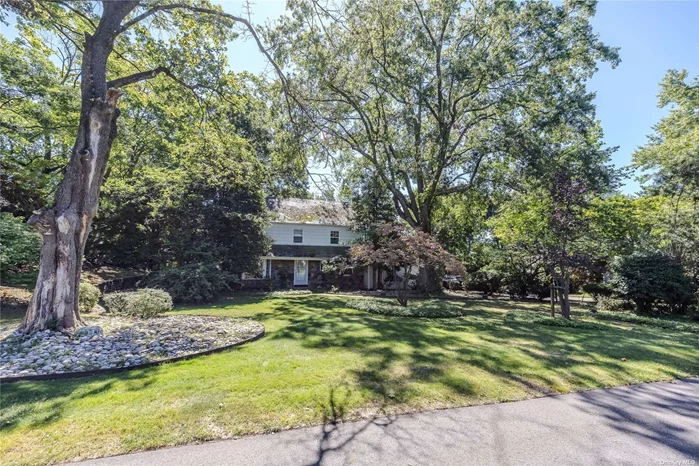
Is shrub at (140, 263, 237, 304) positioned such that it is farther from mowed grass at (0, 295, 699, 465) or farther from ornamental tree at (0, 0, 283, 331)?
mowed grass at (0, 295, 699, 465)

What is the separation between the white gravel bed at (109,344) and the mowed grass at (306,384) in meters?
0.62

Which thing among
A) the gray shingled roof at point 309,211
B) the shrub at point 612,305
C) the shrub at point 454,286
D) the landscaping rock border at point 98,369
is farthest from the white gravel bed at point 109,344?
the shrub at point 454,286

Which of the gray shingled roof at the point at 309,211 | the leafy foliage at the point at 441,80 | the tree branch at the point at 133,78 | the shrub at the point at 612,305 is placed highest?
the leafy foliage at the point at 441,80

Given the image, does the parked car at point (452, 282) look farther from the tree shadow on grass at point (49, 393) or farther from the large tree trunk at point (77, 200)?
the tree shadow on grass at point (49, 393)

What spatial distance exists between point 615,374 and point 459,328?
14.3 feet

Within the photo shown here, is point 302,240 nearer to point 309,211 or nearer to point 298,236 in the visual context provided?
point 298,236

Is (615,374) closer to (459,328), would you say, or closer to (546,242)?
(459,328)

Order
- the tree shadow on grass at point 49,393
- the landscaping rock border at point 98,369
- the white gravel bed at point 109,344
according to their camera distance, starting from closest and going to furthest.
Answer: the tree shadow on grass at point 49,393 → the landscaping rock border at point 98,369 → the white gravel bed at point 109,344

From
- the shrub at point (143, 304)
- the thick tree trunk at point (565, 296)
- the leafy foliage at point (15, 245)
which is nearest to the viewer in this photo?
the shrub at point (143, 304)

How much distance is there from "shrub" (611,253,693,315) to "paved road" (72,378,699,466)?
1350cm

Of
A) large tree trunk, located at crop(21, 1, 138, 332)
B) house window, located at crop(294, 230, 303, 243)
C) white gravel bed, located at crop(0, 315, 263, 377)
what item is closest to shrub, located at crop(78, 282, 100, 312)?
white gravel bed, located at crop(0, 315, 263, 377)

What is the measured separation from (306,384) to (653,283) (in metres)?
17.5

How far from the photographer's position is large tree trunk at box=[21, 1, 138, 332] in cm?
757

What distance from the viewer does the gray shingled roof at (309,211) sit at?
25.9 m
